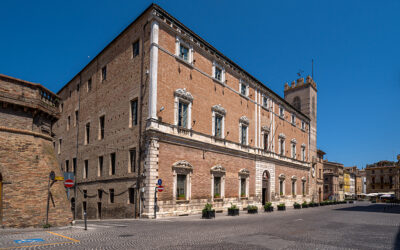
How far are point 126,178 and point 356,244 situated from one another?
16.8 metres

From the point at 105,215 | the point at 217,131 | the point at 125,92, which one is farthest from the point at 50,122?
the point at 217,131

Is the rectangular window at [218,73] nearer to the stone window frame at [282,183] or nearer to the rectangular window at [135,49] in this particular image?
the rectangular window at [135,49]

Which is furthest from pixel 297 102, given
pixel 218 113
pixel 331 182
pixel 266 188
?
pixel 331 182

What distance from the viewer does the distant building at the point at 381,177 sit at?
351 ft

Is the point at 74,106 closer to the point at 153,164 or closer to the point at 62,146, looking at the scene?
the point at 62,146

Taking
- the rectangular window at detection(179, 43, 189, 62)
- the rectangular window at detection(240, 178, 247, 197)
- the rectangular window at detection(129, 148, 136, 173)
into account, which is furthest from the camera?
the rectangular window at detection(240, 178, 247, 197)

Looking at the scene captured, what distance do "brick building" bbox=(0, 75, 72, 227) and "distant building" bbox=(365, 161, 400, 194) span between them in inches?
4653

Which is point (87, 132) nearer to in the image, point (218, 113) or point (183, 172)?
point (183, 172)

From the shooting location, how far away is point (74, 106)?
35.0 metres

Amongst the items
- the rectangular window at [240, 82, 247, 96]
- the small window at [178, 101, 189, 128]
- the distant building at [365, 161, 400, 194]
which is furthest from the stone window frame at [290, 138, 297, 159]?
the distant building at [365, 161, 400, 194]

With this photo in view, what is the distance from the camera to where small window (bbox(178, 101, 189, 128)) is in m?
24.7

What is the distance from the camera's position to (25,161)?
49.2 feet

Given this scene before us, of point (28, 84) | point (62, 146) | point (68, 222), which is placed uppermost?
point (28, 84)

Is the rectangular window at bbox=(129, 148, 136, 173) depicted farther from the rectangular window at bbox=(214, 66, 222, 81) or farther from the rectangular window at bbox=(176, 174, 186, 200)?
the rectangular window at bbox=(214, 66, 222, 81)
